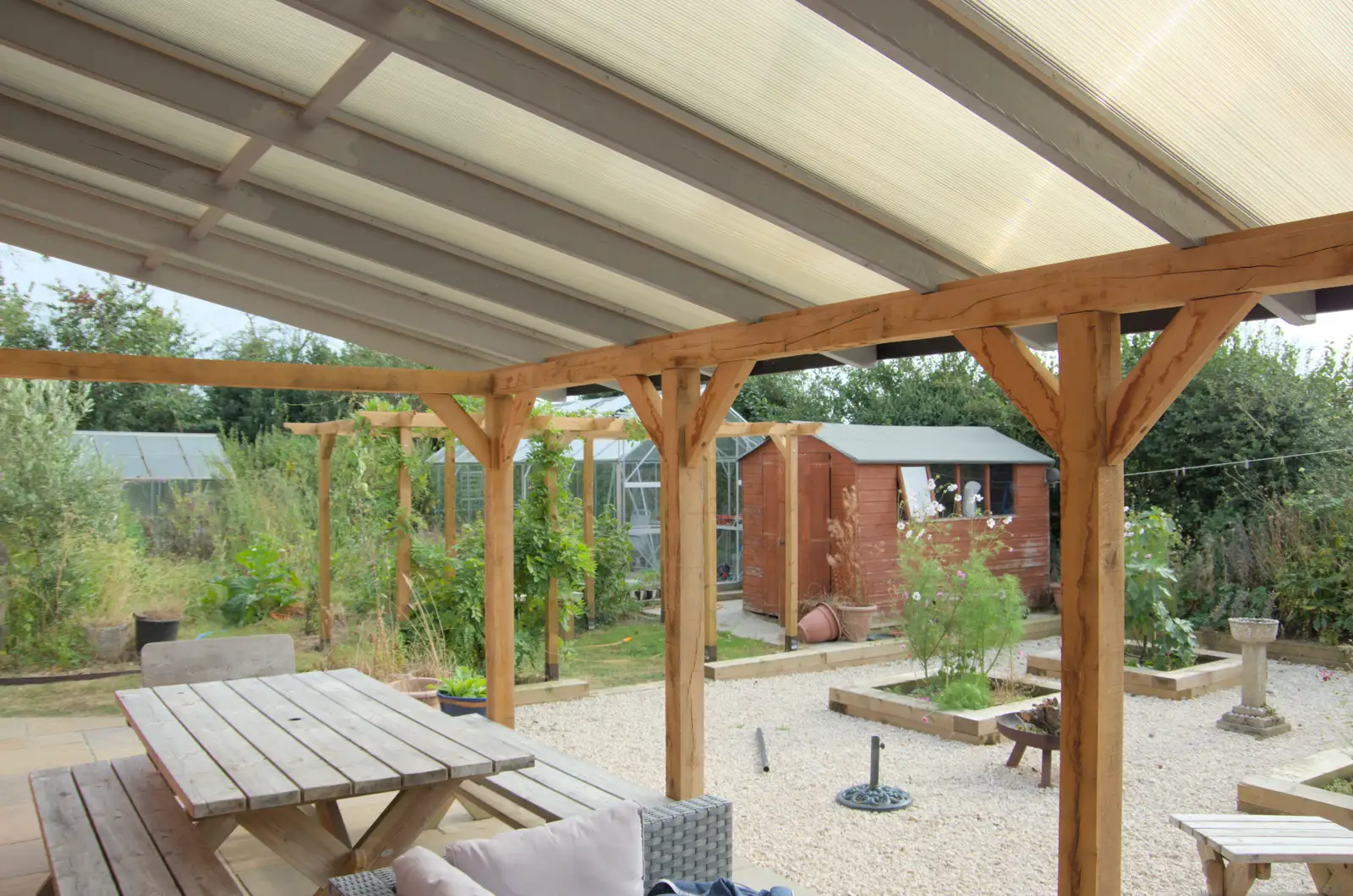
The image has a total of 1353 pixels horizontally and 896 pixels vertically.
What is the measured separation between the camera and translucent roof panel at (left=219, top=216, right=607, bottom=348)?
4.48m

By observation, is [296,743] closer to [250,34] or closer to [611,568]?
[250,34]

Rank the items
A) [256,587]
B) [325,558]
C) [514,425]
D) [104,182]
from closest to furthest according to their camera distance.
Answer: [104,182] < [514,425] < [325,558] < [256,587]

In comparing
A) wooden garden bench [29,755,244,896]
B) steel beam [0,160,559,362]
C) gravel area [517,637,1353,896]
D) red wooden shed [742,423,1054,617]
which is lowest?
gravel area [517,637,1353,896]

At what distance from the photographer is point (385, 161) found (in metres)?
3.19

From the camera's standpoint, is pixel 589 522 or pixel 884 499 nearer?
pixel 589 522

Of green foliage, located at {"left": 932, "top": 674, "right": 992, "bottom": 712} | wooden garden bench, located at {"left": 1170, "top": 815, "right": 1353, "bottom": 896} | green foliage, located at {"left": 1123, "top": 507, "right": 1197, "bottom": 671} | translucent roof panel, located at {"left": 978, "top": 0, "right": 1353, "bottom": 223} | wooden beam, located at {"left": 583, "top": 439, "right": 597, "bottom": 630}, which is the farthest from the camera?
wooden beam, located at {"left": 583, "top": 439, "right": 597, "bottom": 630}

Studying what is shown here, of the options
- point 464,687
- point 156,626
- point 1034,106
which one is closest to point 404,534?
point 464,687

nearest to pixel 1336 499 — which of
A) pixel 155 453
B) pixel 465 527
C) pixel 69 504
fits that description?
pixel 465 527

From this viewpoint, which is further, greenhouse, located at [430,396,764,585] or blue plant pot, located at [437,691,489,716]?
greenhouse, located at [430,396,764,585]

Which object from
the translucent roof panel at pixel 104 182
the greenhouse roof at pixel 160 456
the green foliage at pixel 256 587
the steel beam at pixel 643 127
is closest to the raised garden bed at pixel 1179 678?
the steel beam at pixel 643 127

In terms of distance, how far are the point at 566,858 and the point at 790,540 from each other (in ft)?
23.7

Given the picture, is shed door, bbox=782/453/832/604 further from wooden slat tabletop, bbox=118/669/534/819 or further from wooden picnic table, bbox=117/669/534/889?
wooden picnic table, bbox=117/669/534/889

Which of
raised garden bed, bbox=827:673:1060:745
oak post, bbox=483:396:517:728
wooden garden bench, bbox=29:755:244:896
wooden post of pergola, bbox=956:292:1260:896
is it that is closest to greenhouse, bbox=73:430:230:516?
oak post, bbox=483:396:517:728

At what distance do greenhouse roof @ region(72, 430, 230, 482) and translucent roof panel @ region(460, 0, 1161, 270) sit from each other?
35.5ft
